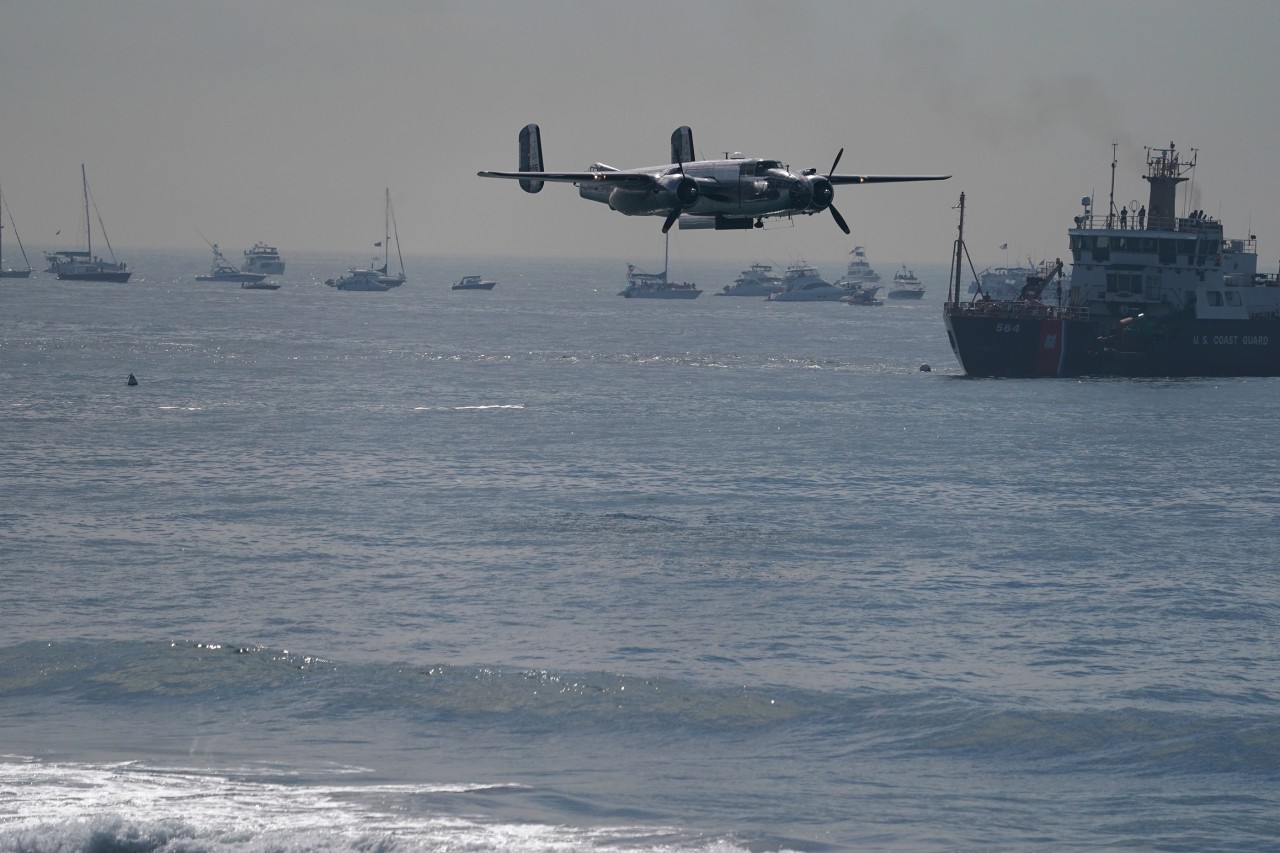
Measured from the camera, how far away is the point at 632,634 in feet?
127

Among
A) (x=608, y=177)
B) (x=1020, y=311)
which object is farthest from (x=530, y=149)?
(x=1020, y=311)

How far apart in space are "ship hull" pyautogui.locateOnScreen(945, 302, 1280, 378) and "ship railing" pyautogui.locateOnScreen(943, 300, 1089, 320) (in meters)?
0.21

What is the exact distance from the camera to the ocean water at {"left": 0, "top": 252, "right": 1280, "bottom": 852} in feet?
88.4

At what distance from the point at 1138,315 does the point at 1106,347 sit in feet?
10.3

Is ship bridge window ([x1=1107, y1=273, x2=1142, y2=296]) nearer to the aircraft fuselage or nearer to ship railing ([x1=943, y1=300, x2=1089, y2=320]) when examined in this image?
ship railing ([x1=943, y1=300, x2=1089, y2=320])

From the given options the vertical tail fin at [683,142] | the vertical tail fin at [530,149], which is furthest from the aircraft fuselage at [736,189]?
the vertical tail fin at [530,149]

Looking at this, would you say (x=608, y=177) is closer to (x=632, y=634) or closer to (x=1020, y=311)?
A: (x=632, y=634)

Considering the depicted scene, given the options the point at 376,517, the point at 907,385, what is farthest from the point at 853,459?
the point at 907,385

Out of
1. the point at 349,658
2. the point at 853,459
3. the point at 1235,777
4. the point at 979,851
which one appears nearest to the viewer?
the point at 979,851

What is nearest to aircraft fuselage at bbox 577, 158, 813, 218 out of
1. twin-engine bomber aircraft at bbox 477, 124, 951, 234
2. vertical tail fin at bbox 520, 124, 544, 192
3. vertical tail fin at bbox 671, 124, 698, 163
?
twin-engine bomber aircraft at bbox 477, 124, 951, 234

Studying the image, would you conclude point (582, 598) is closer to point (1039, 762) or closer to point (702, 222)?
point (702, 222)

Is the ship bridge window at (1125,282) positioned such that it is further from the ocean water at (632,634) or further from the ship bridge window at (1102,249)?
the ocean water at (632,634)

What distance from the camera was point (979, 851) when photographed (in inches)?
990

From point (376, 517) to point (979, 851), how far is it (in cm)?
3345
